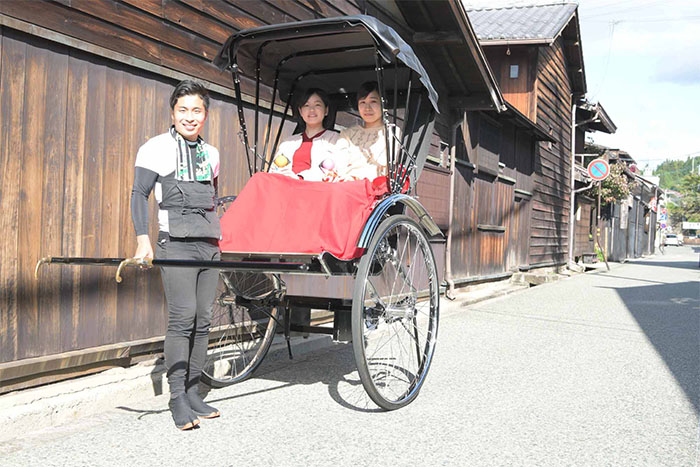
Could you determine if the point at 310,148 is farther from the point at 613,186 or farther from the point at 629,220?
the point at 629,220

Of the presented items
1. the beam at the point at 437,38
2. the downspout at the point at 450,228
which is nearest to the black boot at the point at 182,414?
the beam at the point at 437,38

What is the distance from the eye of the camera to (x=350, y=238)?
12.7 feet

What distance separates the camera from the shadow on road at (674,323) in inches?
224

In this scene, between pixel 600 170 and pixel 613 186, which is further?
pixel 613 186

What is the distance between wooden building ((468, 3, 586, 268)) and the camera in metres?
16.4

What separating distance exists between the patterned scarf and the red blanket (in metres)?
0.50

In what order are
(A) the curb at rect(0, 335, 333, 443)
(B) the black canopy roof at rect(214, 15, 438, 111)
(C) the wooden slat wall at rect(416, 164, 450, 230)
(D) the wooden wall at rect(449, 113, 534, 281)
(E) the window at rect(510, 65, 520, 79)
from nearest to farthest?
(A) the curb at rect(0, 335, 333, 443), (B) the black canopy roof at rect(214, 15, 438, 111), (C) the wooden slat wall at rect(416, 164, 450, 230), (D) the wooden wall at rect(449, 113, 534, 281), (E) the window at rect(510, 65, 520, 79)

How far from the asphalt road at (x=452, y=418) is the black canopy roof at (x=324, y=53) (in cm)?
231

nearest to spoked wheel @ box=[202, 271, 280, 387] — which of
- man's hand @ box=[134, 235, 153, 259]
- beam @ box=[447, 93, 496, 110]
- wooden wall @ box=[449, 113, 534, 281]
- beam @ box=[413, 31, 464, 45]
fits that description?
man's hand @ box=[134, 235, 153, 259]

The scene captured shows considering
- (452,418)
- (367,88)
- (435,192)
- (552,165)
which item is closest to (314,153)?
→ (367,88)

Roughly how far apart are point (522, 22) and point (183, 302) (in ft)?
56.1

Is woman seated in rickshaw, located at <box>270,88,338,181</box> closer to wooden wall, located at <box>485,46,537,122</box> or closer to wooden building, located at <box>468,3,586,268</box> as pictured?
wooden building, located at <box>468,3,586,268</box>

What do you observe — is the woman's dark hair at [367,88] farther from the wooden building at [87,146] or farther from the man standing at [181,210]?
the man standing at [181,210]

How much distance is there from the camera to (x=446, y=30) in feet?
32.2
